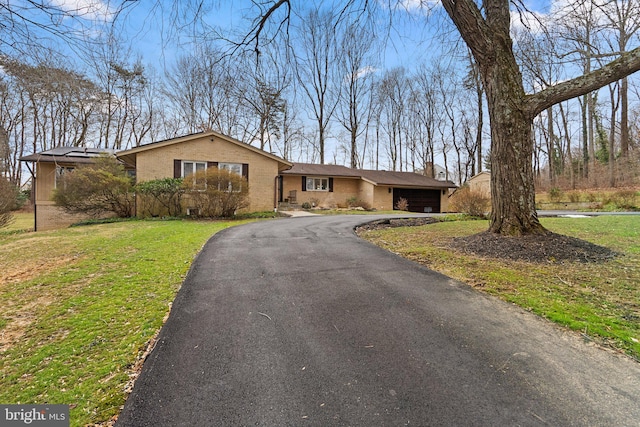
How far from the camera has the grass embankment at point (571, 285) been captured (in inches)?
109

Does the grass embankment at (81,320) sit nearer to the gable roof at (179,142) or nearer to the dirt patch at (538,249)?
the dirt patch at (538,249)

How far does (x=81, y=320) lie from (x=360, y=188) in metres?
22.8

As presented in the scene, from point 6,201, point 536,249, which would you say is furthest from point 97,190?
point 536,249

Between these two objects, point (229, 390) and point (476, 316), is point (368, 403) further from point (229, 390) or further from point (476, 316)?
point (476, 316)

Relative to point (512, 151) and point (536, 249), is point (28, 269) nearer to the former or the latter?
point (536, 249)

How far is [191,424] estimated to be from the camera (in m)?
1.63

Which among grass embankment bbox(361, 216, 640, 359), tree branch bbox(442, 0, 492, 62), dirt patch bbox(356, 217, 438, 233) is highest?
tree branch bbox(442, 0, 492, 62)

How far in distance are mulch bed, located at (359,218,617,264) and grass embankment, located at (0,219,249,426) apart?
553cm

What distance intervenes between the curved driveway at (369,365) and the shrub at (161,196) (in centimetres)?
1123

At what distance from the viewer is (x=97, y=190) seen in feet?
42.8

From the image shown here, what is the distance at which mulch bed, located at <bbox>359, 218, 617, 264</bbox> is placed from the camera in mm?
5219

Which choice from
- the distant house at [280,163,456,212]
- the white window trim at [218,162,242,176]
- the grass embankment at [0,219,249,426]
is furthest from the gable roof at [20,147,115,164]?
the grass embankment at [0,219,249,426]

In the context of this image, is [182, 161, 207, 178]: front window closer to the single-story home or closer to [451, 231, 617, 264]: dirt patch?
the single-story home

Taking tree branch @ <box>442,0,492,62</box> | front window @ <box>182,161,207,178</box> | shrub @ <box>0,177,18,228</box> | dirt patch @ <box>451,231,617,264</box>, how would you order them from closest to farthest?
dirt patch @ <box>451,231,617,264</box> < tree branch @ <box>442,0,492,62</box> < shrub @ <box>0,177,18,228</box> < front window @ <box>182,161,207,178</box>
